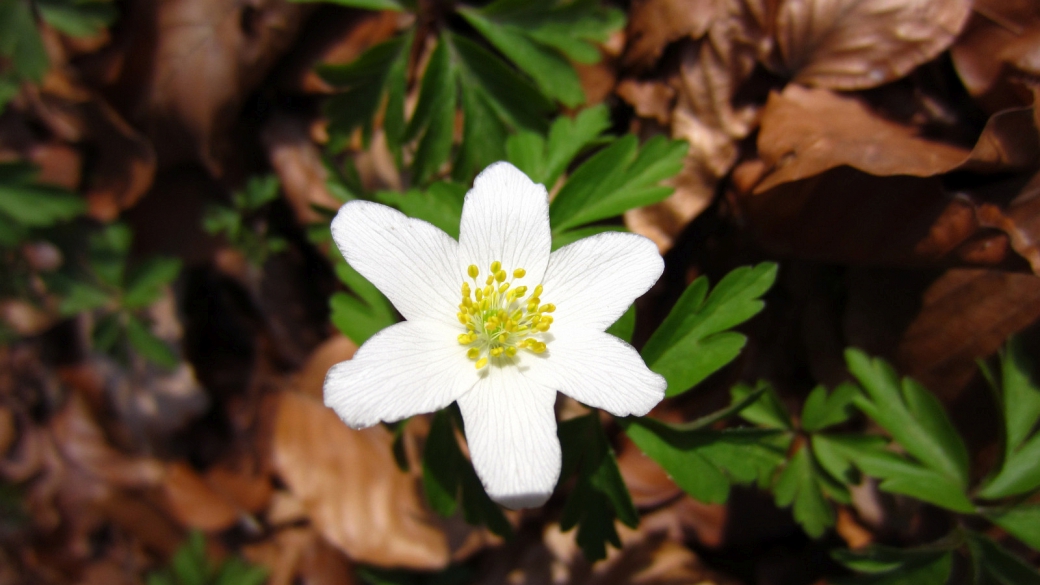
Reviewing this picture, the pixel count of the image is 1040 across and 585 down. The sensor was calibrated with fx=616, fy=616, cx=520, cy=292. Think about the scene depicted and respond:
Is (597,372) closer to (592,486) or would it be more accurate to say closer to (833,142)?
(592,486)

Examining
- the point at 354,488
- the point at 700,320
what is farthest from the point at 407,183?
the point at 700,320

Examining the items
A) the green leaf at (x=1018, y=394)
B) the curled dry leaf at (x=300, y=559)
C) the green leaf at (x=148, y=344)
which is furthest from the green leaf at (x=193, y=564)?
the green leaf at (x=1018, y=394)

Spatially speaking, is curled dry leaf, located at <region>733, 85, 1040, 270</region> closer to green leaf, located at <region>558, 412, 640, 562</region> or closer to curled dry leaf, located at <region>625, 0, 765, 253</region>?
curled dry leaf, located at <region>625, 0, 765, 253</region>

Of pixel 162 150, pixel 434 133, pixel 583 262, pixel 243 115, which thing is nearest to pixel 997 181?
pixel 583 262

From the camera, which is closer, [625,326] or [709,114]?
[625,326]

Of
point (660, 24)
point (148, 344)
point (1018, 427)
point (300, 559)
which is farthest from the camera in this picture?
point (300, 559)

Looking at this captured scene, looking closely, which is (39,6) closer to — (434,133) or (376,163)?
(376,163)

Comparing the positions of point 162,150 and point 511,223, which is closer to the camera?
point 511,223
